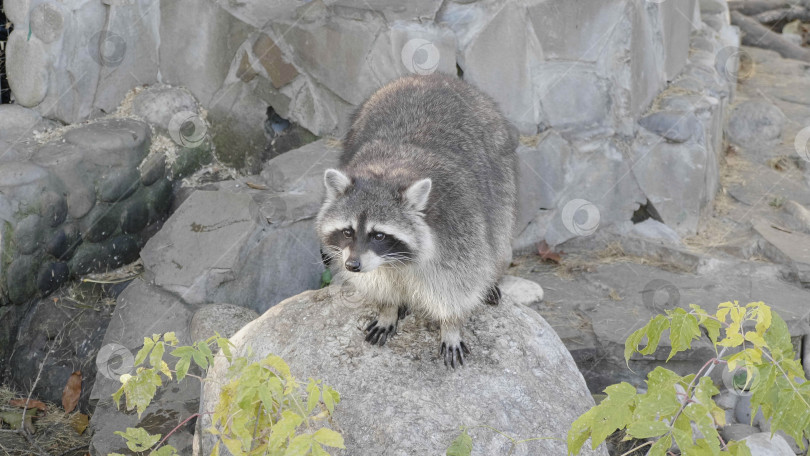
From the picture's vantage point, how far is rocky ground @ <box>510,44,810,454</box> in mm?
5516

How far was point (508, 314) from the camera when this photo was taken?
4.57m

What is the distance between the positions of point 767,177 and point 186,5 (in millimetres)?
5450

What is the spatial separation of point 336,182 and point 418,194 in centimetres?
42

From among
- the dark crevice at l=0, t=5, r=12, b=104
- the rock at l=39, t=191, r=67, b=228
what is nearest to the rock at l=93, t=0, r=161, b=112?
the dark crevice at l=0, t=5, r=12, b=104

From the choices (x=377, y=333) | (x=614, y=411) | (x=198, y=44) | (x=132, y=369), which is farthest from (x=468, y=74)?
(x=614, y=411)

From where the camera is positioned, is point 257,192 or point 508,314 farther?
point 257,192

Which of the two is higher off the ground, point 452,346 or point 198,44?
point 198,44

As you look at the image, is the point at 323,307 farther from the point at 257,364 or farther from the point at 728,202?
the point at 728,202

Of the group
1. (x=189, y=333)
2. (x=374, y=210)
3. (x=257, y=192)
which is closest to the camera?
(x=374, y=210)

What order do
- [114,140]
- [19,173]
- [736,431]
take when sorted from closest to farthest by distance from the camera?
[736,431]
[19,173]
[114,140]

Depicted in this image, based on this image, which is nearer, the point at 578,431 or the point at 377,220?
the point at 578,431

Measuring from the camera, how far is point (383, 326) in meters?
4.29

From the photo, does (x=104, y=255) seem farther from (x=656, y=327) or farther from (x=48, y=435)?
Result: (x=656, y=327)

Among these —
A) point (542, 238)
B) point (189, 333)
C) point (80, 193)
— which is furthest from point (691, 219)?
point (80, 193)
